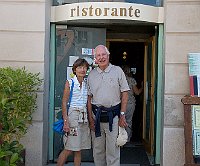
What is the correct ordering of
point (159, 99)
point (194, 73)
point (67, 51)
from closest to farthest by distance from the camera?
point (194, 73)
point (159, 99)
point (67, 51)

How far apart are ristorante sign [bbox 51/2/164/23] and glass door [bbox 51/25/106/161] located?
42 centimetres

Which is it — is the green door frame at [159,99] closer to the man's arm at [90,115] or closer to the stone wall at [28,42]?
the man's arm at [90,115]

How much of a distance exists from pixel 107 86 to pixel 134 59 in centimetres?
569

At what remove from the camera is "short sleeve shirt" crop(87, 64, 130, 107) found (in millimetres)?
5867

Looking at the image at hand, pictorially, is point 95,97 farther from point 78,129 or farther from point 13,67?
point 13,67

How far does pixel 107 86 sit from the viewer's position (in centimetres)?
586

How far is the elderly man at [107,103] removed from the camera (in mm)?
5863

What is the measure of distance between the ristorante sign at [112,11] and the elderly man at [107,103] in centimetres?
118

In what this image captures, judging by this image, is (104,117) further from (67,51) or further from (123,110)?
(67,51)

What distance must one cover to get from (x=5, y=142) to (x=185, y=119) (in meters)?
3.40

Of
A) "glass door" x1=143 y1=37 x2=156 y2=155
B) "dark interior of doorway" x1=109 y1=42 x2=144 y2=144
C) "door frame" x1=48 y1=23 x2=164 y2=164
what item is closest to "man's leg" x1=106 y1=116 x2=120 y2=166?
"door frame" x1=48 y1=23 x2=164 y2=164

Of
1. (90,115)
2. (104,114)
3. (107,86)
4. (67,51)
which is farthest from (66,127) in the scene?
(67,51)

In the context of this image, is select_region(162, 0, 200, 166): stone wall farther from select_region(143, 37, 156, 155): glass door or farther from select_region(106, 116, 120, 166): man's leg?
select_region(106, 116, 120, 166): man's leg

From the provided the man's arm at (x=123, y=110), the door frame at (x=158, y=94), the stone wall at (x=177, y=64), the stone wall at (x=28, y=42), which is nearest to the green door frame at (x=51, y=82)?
the door frame at (x=158, y=94)
